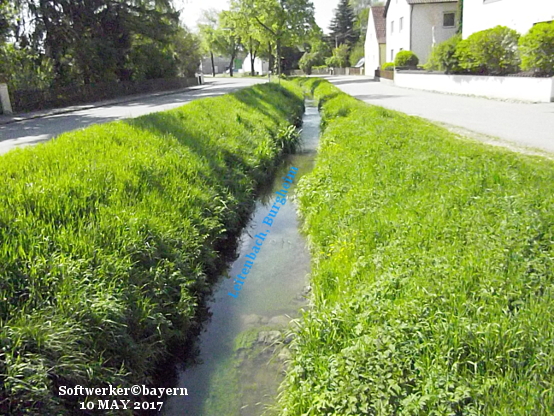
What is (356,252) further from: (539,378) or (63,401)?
(63,401)

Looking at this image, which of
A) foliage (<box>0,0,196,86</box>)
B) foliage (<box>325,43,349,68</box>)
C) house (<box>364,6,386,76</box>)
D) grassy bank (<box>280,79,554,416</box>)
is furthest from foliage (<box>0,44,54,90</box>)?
foliage (<box>325,43,349,68</box>)

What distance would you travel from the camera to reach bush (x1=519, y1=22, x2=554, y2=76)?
17.8 meters

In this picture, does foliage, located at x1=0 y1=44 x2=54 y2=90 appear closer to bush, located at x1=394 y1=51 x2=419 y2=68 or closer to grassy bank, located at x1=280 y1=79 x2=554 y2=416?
grassy bank, located at x1=280 y1=79 x2=554 y2=416

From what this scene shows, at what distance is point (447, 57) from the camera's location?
2630 cm

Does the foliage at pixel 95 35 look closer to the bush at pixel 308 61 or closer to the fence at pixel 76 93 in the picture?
the fence at pixel 76 93

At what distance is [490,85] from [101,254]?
72.0 feet

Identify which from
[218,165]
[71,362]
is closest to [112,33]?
[218,165]

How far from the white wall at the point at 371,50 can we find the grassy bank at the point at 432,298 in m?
50.5

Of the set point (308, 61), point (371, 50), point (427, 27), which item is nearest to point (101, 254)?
point (427, 27)

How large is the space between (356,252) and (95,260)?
2.51 m

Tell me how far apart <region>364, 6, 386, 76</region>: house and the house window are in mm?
12772

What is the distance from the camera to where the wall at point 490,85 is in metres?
17.6

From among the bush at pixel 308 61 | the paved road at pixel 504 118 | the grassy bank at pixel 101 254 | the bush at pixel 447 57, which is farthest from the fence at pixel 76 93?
the bush at pixel 308 61

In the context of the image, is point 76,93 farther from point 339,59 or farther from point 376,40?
point 339,59
